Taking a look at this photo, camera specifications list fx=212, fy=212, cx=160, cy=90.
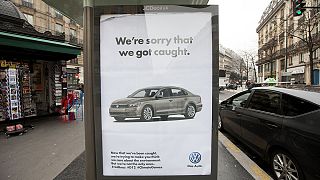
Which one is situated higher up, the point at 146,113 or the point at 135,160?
the point at 146,113

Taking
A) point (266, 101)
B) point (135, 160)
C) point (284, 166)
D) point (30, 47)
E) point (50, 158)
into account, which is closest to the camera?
point (135, 160)

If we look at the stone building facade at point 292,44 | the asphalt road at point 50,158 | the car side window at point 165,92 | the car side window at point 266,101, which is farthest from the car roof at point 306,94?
the stone building facade at point 292,44

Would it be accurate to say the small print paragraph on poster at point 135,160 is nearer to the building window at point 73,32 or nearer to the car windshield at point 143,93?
the car windshield at point 143,93

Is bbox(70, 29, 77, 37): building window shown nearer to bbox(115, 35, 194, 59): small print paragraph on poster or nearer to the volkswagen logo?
bbox(115, 35, 194, 59): small print paragraph on poster

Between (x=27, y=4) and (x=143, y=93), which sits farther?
(x=27, y=4)

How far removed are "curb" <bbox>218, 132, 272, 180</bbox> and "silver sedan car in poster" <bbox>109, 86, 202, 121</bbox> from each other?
2.26 meters

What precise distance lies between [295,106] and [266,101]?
0.80m

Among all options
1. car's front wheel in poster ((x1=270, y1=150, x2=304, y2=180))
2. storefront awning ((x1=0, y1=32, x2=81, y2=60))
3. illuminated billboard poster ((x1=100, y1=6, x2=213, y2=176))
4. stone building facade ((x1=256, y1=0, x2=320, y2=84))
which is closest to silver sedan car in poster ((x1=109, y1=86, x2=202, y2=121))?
illuminated billboard poster ((x1=100, y1=6, x2=213, y2=176))

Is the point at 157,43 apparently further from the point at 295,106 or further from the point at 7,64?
the point at 7,64

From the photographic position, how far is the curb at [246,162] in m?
3.61

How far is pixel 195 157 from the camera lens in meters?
2.24

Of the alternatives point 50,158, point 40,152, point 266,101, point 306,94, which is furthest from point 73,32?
point 306,94

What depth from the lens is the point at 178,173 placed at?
89.0 inches

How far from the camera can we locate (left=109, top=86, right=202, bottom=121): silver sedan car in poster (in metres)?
2.17
